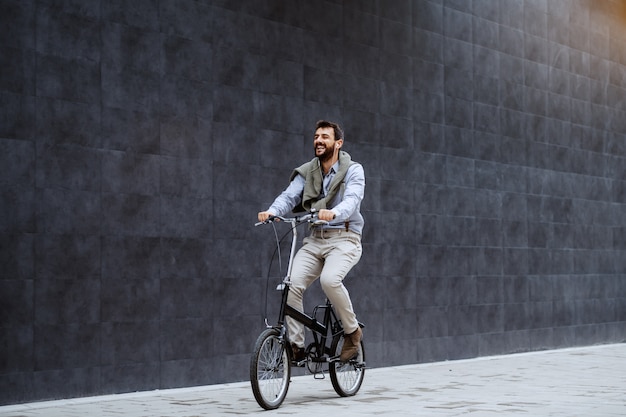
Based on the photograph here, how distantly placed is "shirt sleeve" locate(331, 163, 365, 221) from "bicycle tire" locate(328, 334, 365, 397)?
992 mm

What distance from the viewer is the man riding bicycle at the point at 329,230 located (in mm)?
7281

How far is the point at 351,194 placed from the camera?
7324 millimetres

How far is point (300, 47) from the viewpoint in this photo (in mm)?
9617

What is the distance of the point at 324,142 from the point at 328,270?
0.92 m

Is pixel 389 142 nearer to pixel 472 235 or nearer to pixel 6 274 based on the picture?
pixel 472 235

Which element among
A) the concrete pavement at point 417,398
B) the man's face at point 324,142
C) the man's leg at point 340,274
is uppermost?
the man's face at point 324,142

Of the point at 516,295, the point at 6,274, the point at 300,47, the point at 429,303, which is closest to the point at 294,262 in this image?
the point at 6,274

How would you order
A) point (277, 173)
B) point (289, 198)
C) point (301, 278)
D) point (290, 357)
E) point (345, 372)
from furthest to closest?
1. point (277, 173)
2. point (345, 372)
3. point (289, 198)
4. point (301, 278)
5. point (290, 357)

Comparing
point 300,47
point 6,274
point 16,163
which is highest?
point 300,47

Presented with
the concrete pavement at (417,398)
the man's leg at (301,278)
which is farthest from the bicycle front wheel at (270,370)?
the man's leg at (301,278)

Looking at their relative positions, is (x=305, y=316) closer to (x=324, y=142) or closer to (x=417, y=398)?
(x=417, y=398)

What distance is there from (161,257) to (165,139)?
95 centimetres

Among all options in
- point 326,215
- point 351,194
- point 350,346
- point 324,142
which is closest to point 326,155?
point 324,142

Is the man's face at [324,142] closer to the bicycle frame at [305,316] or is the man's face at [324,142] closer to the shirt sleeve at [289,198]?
the shirt sleeve at [289,198]
